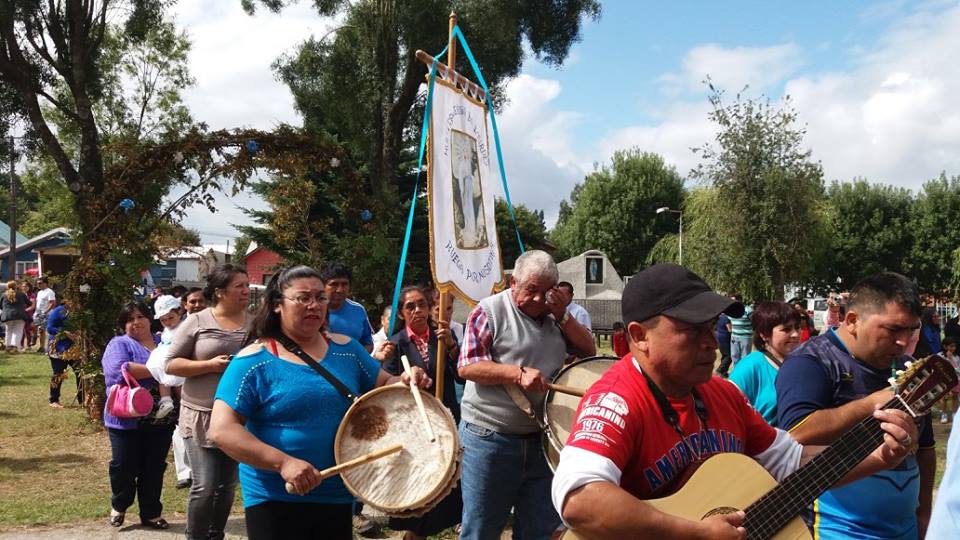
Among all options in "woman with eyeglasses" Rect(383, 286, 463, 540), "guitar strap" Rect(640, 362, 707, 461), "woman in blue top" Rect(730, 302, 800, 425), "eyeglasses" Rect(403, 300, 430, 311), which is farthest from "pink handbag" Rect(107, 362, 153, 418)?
"guitar strap" Rect(640, 362, 707, 461)

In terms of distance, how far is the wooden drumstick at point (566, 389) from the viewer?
158 inches

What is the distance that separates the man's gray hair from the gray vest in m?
0.18

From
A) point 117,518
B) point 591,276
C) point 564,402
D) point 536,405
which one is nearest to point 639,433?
point 564,402

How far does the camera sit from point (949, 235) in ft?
156

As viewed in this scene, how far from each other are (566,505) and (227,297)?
3.69 metres

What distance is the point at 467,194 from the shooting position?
231 inches

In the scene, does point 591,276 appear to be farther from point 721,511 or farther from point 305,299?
point 721,511

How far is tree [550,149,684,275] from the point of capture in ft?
192

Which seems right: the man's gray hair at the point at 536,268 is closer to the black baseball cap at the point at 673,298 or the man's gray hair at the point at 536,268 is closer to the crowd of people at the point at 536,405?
the crowd of people at the point at 536,405

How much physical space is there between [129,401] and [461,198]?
9.91 feet

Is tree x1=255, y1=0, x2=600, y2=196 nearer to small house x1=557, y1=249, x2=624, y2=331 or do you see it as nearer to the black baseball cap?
the black baseball cap

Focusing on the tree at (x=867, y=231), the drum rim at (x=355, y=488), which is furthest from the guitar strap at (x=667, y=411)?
the tree at (x=867, y=231)

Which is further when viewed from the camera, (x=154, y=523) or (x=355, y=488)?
(x=154, y=523)

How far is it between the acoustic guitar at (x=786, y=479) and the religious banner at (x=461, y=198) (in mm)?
3154
